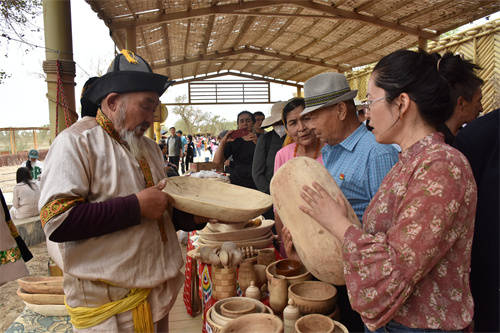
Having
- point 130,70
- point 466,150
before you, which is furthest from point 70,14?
point 466,150

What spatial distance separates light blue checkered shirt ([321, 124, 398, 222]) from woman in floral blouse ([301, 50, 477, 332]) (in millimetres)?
401

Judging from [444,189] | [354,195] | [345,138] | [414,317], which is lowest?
[414,317]

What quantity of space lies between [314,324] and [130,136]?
1.04m

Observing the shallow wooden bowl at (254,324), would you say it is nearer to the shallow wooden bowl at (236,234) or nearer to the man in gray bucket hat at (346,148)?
the man in gray bucket hat at (346,148)

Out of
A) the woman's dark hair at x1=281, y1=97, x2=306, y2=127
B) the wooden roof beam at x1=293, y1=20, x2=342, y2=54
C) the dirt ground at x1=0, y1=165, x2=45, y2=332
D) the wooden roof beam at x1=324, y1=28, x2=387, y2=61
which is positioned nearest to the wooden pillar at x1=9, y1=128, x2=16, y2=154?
the dirt ground at x1=0, y1=165, x2=45, y2=332

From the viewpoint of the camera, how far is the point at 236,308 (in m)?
1.42

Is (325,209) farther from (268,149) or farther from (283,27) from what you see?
(283,27)

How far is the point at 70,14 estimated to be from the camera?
246 centimetres

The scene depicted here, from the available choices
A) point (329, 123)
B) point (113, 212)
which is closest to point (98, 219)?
point (113, 212)

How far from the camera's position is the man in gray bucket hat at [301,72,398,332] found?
5.01ft

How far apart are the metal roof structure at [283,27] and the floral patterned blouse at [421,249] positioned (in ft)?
19.0

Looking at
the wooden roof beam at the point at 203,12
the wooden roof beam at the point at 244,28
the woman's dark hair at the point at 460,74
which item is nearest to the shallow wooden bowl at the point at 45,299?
the woman's dark hair at the point at 460,74

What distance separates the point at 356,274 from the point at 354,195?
0.65 metres

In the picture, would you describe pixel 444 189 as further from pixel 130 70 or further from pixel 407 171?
pixel 130 70
